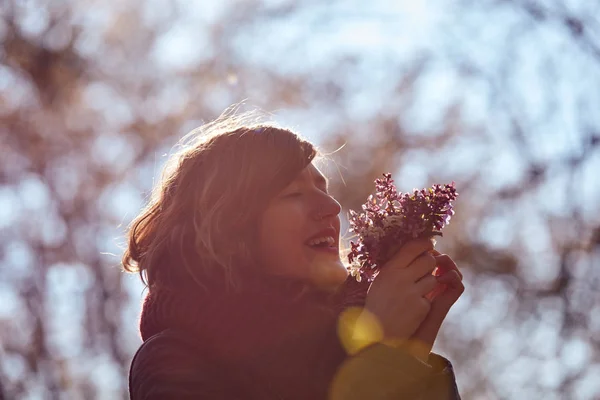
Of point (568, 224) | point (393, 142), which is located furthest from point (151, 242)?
point (393, 142)

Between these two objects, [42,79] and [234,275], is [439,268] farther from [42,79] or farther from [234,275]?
[42,79]

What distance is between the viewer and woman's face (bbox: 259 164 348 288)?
2768 millimetres

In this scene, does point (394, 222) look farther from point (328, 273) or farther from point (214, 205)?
point (214, 205)

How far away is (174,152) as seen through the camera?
330 centimetres

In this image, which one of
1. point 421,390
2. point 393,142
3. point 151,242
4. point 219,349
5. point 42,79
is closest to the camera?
point 421,390

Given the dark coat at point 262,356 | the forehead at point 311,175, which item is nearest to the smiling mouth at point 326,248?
the dark coat at point 262,356

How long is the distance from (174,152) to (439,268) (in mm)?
1177

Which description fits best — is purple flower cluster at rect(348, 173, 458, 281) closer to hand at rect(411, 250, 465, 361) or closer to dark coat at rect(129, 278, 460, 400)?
hand at rect(411, 250, 465, 361)

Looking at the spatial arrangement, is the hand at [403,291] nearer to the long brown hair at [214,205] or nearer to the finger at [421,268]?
the finger at [421,268]

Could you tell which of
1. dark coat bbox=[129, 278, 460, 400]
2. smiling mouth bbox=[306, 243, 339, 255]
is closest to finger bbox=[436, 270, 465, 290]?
dark coat bbox=[129, 278, 460, 400]

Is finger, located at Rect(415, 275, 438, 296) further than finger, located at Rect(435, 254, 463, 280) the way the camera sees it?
No

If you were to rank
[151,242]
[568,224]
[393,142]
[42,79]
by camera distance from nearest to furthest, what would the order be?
[151,242] → [568,224] → [42,79] → [393,142]

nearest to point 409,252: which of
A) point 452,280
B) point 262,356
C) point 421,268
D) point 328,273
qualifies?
point 421,268

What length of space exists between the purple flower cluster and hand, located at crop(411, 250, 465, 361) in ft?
0.40
